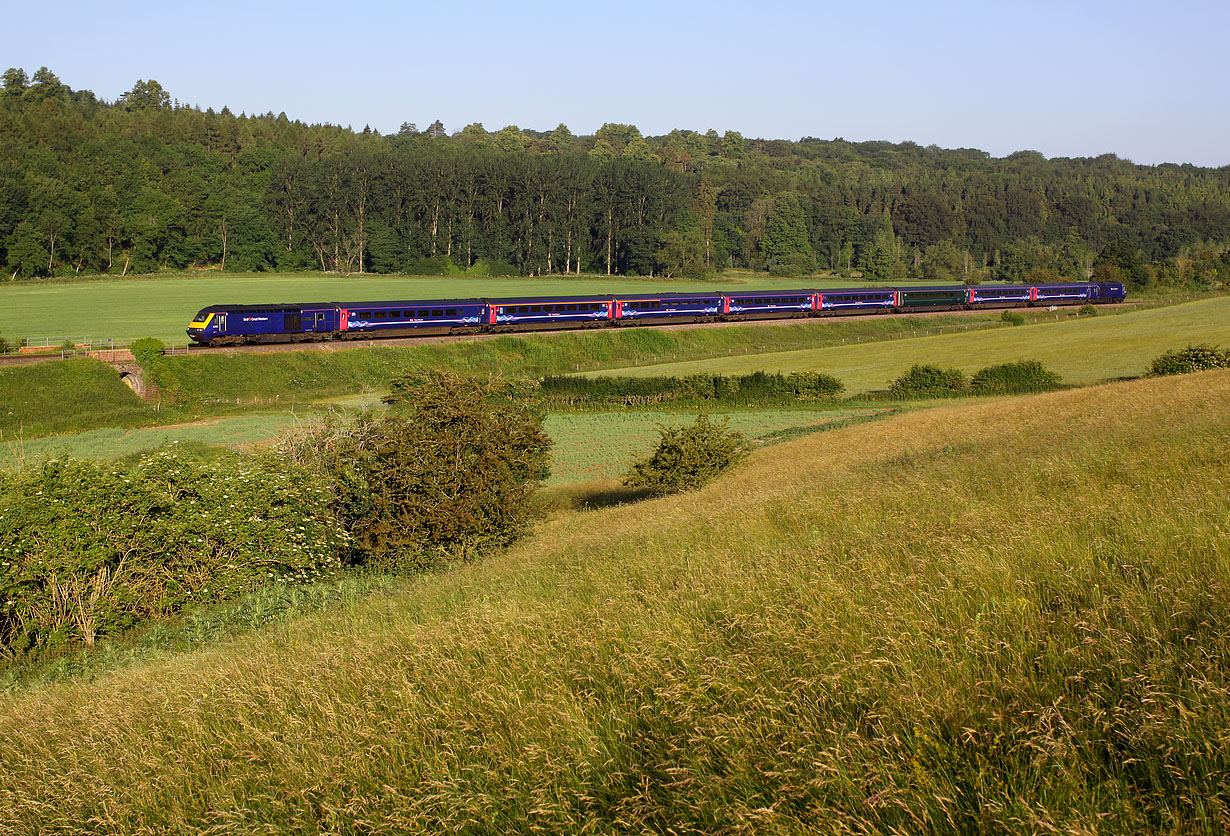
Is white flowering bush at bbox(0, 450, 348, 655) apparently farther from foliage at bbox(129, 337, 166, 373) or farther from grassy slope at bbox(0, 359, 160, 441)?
foliage at bbox(129, 337, 166, 373)

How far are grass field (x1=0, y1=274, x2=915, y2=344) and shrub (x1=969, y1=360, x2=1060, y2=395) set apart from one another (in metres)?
54.7

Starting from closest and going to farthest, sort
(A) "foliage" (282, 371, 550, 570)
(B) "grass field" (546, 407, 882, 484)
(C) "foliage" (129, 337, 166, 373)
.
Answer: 1. (A) "foliage" (282, 371, 550, 570)
2. (B) "grass field" (546, 407, 882, 484)
3. (C) "foliage" (129, 337, 166, 373)

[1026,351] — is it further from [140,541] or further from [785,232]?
[785,232]

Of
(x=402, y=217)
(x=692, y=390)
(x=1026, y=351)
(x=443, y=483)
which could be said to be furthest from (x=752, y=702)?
(x=402, y=217)

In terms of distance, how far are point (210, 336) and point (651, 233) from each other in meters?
90.1

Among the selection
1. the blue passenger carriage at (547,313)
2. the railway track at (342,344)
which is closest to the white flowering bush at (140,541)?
the railway track at (342,344)

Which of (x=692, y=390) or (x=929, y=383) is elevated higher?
(x=929, y=383)

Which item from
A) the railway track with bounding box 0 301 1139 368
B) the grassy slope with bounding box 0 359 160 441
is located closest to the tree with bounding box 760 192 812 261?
the railway track with bounding box 0 301 1139 368

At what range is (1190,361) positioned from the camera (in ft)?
143

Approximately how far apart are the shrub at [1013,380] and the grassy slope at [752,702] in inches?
1742

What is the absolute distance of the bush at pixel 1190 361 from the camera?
41.2m

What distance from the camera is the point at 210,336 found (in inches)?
2361

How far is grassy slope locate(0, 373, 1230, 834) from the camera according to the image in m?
4.62

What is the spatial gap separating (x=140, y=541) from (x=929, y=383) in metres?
45.5
